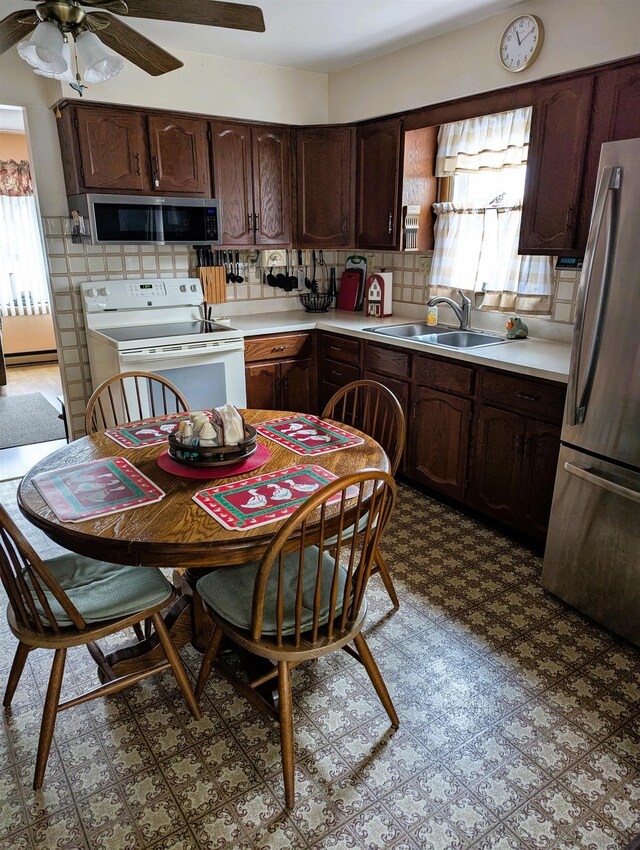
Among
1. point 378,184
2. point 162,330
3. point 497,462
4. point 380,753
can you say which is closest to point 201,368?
point 162,330

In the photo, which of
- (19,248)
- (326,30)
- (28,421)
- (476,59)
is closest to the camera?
(476,59)

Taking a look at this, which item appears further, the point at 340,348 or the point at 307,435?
the point at 340,348

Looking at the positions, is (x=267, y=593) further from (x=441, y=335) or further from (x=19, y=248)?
(x=19, y=248)

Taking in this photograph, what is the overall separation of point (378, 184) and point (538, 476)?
2186 mm

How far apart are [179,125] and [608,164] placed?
8.40 feet

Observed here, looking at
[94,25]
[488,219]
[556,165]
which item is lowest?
[488,219]

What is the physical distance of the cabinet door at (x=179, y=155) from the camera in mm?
3523

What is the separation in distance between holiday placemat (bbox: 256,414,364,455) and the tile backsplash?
1985 mm

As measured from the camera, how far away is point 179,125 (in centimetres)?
357

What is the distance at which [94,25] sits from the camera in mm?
1710

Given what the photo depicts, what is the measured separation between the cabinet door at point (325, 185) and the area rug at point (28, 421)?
250 centimetres

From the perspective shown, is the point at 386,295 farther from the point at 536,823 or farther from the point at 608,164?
the point at 536,823

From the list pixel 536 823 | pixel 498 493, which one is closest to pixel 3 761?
pixel 536 823

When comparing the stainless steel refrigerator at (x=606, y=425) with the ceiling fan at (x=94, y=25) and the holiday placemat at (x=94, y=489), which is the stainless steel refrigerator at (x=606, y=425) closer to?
the ceiling fan at (x=94, y=25)
